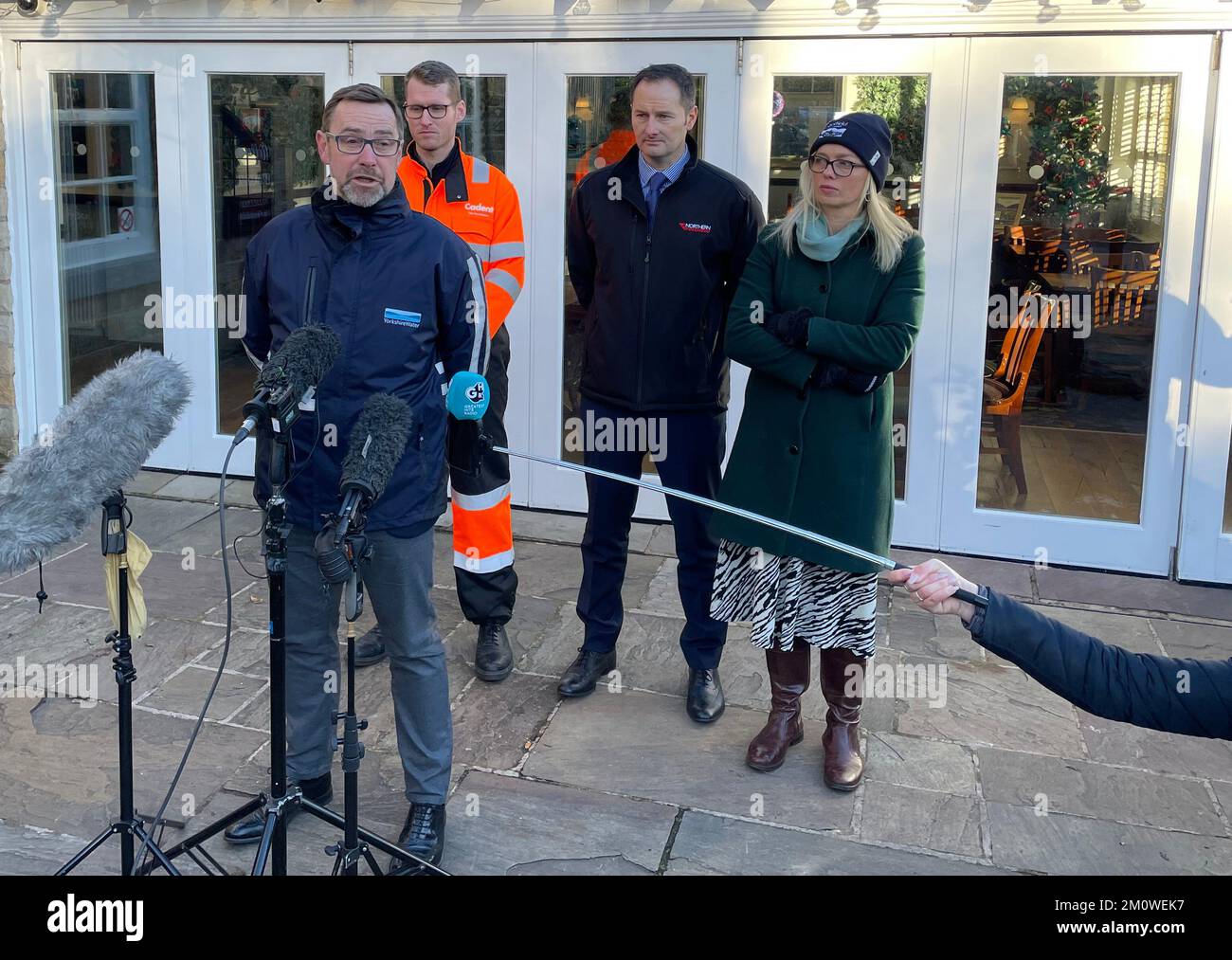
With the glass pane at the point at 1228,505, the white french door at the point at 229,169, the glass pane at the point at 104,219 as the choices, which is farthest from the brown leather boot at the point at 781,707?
the glass pane at the point at 104,219

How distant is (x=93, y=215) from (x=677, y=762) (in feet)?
15.2

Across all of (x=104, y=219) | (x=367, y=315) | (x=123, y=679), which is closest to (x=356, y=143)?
(x=367, y=315)

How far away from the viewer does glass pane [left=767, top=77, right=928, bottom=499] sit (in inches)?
220

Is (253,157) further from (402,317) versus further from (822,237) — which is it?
(822,237)

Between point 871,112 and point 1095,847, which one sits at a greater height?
point 871,112

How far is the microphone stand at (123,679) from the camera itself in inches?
115

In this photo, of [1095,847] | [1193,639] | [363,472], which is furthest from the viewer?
[1193,639]

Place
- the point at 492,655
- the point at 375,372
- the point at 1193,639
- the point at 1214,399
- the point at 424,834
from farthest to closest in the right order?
the point at 1214,399
the point at 1193,639
the point at 492,655
the point at 424,834
the point at 375,372

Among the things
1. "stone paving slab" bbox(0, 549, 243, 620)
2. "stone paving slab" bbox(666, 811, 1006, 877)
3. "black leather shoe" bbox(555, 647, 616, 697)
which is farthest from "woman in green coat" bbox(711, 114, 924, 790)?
"stone paving slab" bbox(0, 549, 243, 620)

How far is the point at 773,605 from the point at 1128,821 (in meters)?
1.18

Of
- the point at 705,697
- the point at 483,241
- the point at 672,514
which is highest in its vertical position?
the point at 483,241

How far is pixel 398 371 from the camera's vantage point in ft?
10.9

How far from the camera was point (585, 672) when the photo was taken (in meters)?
4.51

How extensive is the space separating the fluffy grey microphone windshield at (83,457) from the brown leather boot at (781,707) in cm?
197
